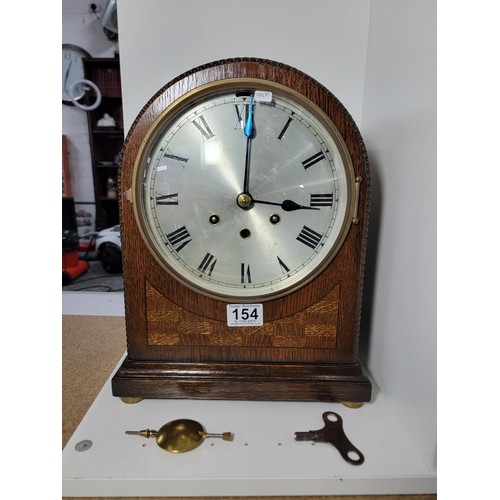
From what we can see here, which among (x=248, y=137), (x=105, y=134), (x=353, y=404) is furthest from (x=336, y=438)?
(x=105, y=134)

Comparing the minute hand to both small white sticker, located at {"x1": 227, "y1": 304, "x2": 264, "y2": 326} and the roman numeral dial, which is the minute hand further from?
small white sticker, located at {"x1": 227, "y1": 304, "x2": 264, "y2": 326}

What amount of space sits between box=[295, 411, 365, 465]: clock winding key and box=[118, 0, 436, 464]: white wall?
0.37 ft

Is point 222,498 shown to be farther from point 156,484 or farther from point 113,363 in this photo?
point 113,363

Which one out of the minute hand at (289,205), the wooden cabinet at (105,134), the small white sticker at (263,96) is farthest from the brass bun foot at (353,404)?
the wooden cabinet at (105,134)

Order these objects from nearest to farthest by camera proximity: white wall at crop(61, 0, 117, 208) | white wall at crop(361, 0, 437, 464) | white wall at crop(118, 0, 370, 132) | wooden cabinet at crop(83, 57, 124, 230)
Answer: white wall at crop(361, 0, 437, 464) → white wall at crop(118, 0, 370, 132) → wooden cabinet at crop(83, 57, 124, 230) → white wall at crop(61, 0, 117, 208)

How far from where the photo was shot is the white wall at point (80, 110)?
9.46 feet

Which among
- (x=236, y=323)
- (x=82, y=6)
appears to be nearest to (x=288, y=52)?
(x=236, y=323)

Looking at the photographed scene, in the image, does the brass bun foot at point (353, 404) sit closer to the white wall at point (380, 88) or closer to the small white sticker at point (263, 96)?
the white wall at point (380, 88)

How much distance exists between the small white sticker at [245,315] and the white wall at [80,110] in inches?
110

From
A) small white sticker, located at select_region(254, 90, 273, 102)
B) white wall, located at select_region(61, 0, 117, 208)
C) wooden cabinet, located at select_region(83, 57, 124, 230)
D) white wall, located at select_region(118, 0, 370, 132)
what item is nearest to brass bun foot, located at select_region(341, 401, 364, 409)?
small white sticker, located at select_region(254, 90, 273, 102)

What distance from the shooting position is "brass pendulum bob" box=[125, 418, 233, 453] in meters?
0.61

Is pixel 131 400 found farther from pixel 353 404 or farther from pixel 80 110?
pixel 80 110

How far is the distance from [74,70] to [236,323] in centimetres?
295

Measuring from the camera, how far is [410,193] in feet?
2.09
